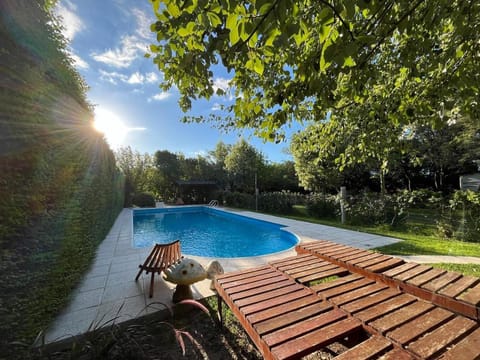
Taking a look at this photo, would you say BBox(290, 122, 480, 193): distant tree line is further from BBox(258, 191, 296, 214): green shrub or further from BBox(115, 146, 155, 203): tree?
BBox(115, 146, 155, 203): tree

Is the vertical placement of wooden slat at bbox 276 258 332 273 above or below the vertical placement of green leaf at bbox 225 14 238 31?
below

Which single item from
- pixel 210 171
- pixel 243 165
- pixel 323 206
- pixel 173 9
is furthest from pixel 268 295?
pixel 210 171

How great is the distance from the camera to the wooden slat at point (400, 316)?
4.89 feet

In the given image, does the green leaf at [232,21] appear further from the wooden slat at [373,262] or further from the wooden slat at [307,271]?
the wooden slat at [373,262]

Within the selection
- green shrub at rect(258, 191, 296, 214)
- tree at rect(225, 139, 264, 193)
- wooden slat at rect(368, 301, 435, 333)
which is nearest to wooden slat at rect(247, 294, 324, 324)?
wooden slat at rect(368, 301, 435, 333)

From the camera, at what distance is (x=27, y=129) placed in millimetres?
2145

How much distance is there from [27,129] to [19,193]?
0.66 m

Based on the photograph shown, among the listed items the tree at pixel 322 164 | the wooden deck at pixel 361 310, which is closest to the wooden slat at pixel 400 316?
the wooden deck at pixel 361 310

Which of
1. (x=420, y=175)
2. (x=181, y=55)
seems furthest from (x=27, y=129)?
(x=420, y=175)

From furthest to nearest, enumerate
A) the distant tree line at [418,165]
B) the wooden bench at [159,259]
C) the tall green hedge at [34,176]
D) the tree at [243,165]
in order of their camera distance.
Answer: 1. the tree at [243,165]
2. the distant tree line at [418,165]
3. the wooden bench at [159,259]
4. the tall green hedge at [34,176]

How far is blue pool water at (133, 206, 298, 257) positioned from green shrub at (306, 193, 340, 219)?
324 cm

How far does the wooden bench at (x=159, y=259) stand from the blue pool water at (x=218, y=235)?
314 cm

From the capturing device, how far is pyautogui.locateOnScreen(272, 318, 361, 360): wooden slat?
131 centimetres

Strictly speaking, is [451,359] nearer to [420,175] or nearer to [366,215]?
[366,215]
